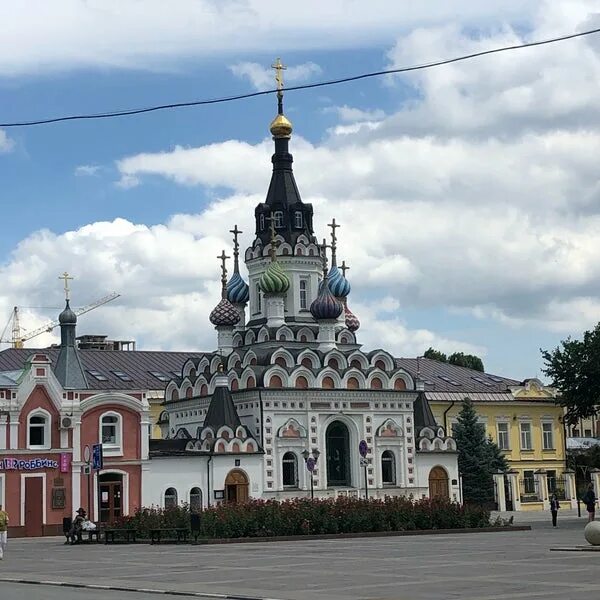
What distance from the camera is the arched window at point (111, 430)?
5247cm

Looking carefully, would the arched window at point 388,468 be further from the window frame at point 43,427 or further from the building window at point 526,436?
the window frame at point 43,427

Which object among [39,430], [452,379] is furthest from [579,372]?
[452,379]

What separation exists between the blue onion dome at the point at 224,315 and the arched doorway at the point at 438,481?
13.6m

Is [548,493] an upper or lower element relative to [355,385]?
lower

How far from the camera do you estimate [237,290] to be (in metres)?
68.9

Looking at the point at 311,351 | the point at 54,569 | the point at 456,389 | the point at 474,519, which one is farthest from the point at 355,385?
the point at 54,569

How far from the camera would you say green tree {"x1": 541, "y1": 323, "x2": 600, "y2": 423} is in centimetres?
4691

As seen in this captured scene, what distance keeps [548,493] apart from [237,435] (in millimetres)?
23201

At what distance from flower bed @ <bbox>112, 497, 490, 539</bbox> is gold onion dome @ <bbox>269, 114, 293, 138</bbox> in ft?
100

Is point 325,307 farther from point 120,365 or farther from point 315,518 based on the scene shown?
point 315,518

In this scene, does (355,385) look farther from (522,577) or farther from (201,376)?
(522,577)

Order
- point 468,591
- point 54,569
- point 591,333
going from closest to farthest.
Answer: point 468,591 → point 54,569 → point 591,333

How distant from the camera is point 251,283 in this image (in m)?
68.3

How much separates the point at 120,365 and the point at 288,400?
21298 millimetres
